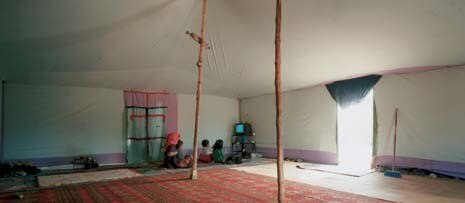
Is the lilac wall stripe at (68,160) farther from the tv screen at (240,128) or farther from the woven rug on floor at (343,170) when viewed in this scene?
the woven rug on floor at (343,170)

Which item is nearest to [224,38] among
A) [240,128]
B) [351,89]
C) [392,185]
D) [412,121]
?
[351,89]

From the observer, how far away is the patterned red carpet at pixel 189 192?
4.19 m

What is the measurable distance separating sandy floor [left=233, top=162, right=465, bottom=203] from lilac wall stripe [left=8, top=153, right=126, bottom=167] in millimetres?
4354

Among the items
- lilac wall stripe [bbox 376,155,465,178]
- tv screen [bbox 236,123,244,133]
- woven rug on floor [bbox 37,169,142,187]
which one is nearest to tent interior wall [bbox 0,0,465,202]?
lilac wall stripe [bbox 376,155,465,178]

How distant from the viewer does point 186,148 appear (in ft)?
31.3

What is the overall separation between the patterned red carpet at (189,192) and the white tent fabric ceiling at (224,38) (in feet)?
8.73

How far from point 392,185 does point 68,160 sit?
24.6 ft

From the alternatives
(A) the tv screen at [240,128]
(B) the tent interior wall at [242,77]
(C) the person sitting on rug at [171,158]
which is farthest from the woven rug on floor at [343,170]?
(A) the tv screen at [240,128]

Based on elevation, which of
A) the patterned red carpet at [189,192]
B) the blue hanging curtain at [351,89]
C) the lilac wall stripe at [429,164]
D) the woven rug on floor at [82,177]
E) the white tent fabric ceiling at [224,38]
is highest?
the white tent fabric ceiling at [224,38]

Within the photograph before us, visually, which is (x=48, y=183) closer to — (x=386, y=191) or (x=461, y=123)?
(x=386, y=191)

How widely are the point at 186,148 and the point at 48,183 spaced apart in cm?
459

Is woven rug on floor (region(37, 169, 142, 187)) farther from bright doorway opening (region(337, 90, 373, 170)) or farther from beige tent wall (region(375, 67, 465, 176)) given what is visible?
beige tent wall (region(375, 67, 465, 176))

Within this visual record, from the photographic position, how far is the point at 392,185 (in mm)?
5047

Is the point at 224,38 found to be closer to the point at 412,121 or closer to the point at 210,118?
the point at 412,121
